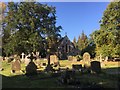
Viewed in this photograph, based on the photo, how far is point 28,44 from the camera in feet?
105

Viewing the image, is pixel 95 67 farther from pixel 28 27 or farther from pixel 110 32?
pixel 110 32

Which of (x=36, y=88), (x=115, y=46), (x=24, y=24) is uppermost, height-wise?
(x=24, y=24)

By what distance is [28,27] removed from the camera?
32750 millimetres

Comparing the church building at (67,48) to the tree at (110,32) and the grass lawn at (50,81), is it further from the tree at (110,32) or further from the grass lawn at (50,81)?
the grass lawn at (50,81)

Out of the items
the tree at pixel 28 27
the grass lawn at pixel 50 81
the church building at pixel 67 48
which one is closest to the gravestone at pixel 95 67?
the grass lawn at pixel 50 81

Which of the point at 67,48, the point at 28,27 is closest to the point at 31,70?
the point at 28,27

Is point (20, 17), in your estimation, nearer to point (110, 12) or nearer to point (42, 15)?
point (42, 15)

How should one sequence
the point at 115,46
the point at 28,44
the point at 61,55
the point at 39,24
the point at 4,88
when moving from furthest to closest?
the point at 61,55, the point at 115,46, the point at 39,24, the point at 28,44, the point at 4,88

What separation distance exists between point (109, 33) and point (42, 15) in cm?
1154

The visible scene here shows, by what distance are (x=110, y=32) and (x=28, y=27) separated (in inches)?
544

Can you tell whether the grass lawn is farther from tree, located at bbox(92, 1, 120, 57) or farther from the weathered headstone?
tree, located at bbox(92, 1, 120, 57)

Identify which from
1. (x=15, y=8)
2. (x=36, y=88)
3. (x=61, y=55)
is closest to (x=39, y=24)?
(x=15, y=8)

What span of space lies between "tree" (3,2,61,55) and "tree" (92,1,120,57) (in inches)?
351

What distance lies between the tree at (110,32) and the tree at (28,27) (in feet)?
29.2
